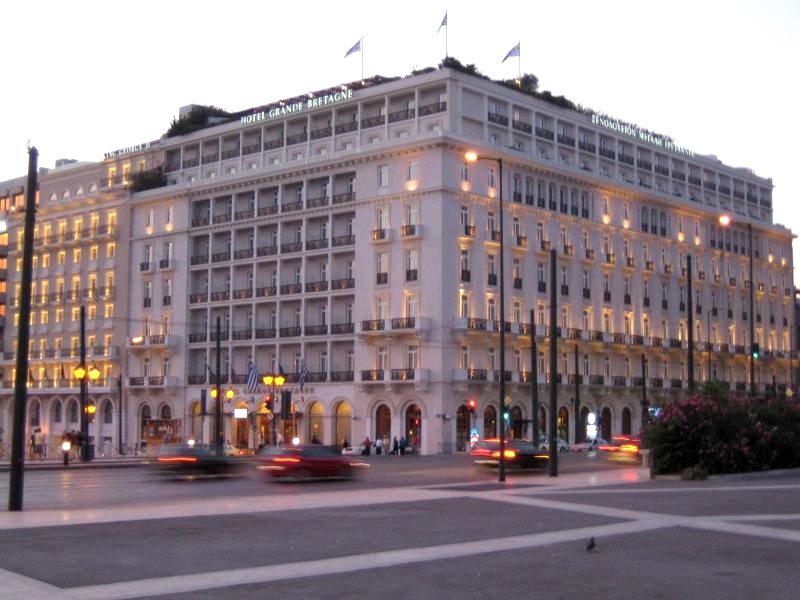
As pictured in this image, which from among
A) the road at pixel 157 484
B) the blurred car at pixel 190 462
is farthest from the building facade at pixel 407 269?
the blurred car at pixel 190 462

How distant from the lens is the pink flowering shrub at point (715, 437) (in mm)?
33844

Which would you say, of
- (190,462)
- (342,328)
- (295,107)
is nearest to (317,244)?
(342,328)

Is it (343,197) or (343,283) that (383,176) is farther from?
(343,283)

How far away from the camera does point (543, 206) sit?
84.1 m

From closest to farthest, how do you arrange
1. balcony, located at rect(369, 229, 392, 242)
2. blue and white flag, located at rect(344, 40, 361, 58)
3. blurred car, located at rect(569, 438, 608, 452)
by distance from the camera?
blurred car, located at rect(569, 438, 608, 452), balcony, located at rect(369, 229, 392, 242), blue and white flag, located at rect(344, 40, 361, 58)

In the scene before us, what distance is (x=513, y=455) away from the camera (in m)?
43.4

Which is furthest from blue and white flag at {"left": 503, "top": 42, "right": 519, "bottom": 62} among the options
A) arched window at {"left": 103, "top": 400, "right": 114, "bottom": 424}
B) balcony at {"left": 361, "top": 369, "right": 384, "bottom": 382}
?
arched window at {"left": 103, "top": 400, "right": 114, "bottom": 424}

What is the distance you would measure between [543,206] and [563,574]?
232ft

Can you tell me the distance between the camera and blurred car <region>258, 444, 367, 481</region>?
3666cm

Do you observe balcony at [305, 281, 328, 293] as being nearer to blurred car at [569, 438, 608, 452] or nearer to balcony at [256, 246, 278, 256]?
balcony at [256, 246, 278, 256]

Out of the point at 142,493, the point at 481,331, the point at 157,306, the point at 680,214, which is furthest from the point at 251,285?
the point at 142,493

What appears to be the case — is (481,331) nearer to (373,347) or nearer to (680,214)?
(373,347)

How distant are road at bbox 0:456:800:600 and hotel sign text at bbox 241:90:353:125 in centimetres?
5856

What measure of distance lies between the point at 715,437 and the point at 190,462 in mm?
17844
